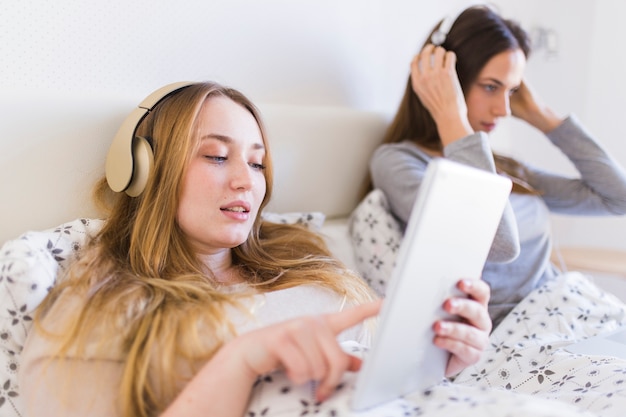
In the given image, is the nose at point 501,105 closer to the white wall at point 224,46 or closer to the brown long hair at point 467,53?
the brown long hair at point 467,53

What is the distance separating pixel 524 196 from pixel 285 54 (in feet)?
2.33

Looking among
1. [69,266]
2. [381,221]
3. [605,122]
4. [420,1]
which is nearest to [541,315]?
[381,221]

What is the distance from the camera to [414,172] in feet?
4.27

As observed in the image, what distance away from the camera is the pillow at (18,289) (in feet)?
2.51

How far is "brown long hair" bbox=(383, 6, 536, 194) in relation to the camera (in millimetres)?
1394

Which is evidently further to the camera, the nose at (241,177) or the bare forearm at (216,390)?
the nose at (241,177)

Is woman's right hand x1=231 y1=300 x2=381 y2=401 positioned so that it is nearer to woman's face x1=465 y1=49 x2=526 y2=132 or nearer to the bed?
the bed

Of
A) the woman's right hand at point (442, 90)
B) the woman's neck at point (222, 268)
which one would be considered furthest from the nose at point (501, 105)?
the woman's neck at point (222, 268)

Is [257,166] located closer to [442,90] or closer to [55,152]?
[55,152]

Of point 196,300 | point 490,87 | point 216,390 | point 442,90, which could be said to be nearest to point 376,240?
point 442,90

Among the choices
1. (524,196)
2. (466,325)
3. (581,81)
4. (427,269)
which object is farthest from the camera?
(581,81)

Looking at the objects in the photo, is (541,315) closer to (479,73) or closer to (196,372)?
(479,73)

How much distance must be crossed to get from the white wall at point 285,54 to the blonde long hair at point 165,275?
19cm

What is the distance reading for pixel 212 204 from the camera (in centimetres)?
91
